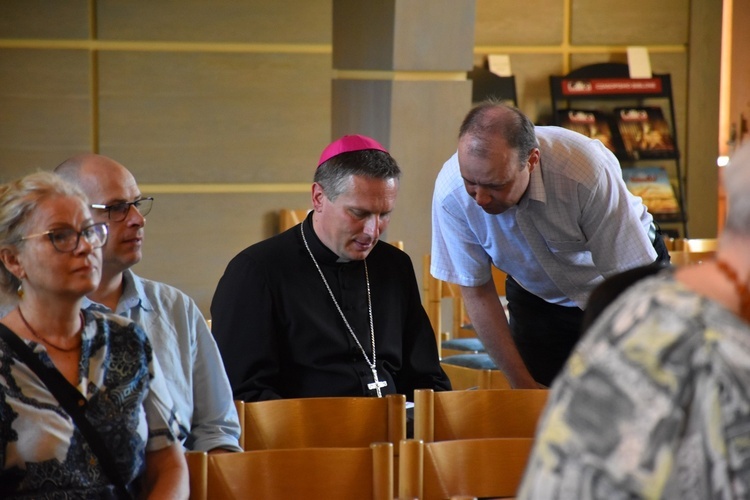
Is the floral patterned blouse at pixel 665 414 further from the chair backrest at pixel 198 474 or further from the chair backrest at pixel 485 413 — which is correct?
the chair backrest at pixel 485 413

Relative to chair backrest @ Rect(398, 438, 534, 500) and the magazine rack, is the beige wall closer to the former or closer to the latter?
the magazine rack

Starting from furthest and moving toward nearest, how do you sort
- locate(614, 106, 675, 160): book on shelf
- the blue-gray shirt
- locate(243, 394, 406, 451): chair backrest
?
locate(614, 106, 675, 160): book on shelf, locate(243, 394, 406, 451): chair backrest, the blue-gray shirt

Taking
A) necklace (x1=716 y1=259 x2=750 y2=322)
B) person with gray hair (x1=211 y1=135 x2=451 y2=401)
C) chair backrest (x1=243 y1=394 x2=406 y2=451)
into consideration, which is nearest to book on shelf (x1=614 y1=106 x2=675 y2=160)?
person with gray hair (x1=211 y1=135 x2=451 y2=401)

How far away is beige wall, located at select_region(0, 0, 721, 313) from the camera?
235 inches

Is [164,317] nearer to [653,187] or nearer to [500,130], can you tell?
[500,130]

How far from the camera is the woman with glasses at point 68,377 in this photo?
2.08m

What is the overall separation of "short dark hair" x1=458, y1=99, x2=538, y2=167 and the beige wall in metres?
2.76

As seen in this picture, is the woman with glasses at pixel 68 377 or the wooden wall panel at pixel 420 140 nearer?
the woman with glasses at pixel 68 377

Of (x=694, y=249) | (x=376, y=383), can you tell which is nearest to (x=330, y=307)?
(x=376, y=383)

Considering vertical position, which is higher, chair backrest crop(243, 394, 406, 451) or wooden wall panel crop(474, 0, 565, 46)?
wooden wall panel crop(474, 0, 565, 46)

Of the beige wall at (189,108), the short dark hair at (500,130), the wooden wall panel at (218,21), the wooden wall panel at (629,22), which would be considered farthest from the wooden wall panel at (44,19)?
the wooden wall panel at (629,22)

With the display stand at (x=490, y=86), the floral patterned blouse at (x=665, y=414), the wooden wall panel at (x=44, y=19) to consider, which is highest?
the wooden wall panel at (x=44, y=19)

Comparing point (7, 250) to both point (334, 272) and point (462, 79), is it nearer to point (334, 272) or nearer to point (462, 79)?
point (334, 272)

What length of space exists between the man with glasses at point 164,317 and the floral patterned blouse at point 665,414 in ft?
5.44
